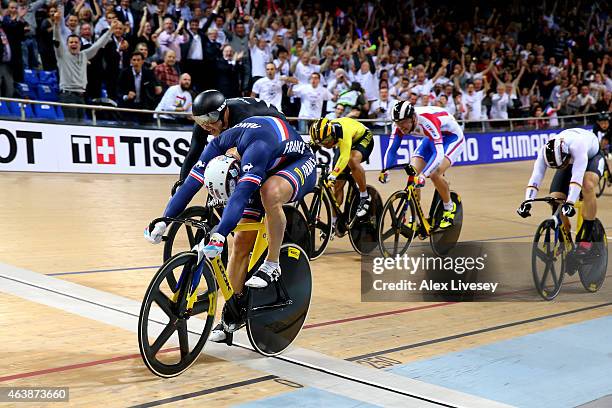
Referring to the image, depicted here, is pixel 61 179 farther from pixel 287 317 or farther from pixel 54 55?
pixel 287 317

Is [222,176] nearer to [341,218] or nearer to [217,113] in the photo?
[217,113]

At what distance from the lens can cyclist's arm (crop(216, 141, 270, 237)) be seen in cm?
403

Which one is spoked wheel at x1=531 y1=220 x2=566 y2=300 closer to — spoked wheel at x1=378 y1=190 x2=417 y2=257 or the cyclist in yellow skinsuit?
spoked wheel at x1=378 y1=190 x2=417 y2=257

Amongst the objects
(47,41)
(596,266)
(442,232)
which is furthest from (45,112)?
(596,266)

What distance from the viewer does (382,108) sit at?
49.1 feet

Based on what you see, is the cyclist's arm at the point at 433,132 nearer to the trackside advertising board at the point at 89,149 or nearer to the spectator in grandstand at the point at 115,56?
the trackside advertising board at the point at 89,149

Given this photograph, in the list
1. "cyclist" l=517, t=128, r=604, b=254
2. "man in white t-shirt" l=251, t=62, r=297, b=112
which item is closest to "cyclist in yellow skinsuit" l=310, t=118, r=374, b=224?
"cyclist" l=517, t=128, r=604, b=254

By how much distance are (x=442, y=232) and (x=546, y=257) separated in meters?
1.82

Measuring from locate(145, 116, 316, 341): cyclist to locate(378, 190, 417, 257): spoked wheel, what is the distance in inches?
109

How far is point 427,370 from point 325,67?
35.0 ft

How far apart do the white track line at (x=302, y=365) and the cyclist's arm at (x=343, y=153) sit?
8.00 feet

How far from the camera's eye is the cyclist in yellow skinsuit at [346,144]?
24.1 feet

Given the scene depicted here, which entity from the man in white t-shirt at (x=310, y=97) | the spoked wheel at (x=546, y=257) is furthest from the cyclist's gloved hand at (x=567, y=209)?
the man in white t-shirt at (x=310, y=97)

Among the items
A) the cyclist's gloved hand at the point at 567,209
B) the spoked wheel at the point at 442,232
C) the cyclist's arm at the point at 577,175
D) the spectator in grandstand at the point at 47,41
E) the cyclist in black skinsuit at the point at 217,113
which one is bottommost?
the spoked wheel at the point at 442,232
